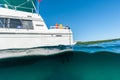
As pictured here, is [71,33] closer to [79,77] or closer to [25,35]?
[25,35]

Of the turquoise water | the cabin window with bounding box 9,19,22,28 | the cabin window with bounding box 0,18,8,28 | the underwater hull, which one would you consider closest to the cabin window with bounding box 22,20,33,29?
the cabin window with bounding box 9,19,22,28

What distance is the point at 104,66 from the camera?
38.0ft

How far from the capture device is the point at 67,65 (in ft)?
38.9

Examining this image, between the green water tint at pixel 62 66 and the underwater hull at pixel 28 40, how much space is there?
146 inches

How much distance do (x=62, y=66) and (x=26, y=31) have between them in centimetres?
540

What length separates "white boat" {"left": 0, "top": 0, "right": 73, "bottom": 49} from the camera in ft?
49.9

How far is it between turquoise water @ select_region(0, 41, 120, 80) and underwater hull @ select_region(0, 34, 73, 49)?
3.71m

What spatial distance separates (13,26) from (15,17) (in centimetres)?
74

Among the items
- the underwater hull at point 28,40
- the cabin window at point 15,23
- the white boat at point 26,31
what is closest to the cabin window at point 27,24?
the white boat at point 26,31

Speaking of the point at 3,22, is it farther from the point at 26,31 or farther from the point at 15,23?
the point at 26,31

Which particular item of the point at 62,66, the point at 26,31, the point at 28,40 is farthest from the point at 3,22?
the point at 62,66

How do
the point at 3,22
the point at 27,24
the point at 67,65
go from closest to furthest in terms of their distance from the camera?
the point at 67,65
the point at 3,22
the point at 27,24

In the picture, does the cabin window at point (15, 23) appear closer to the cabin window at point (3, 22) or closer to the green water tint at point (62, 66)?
the cabin window at point (3, 22)

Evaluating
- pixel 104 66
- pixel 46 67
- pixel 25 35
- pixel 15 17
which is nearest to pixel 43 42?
pixel 25 35
